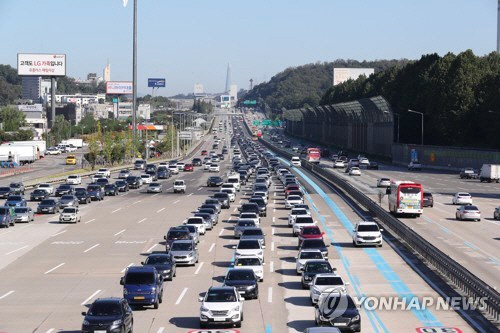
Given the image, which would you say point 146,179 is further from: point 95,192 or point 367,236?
point 367,236

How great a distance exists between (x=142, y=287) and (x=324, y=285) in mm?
6223

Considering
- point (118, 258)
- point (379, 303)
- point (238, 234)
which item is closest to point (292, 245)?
point (238, 234)

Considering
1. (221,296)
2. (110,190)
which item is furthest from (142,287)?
(110,190)

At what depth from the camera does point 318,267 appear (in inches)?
1462

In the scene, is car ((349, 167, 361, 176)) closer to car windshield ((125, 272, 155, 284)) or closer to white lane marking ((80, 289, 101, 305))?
white lane marking ((80, 289, 101, 305))

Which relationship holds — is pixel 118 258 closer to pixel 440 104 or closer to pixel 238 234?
pixel 238 234

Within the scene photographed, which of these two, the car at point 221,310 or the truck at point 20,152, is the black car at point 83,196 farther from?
the truck at point 20,152

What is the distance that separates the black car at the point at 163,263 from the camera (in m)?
39.1

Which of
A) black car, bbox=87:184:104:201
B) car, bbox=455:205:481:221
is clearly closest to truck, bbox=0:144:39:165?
black car, bbox=87:184:104:201

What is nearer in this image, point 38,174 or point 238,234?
point 238,234

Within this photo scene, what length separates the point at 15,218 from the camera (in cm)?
6450

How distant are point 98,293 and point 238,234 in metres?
20.7

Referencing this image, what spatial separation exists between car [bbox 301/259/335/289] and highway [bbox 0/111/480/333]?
41 centimetres

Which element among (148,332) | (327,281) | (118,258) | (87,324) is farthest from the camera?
(118,258)
